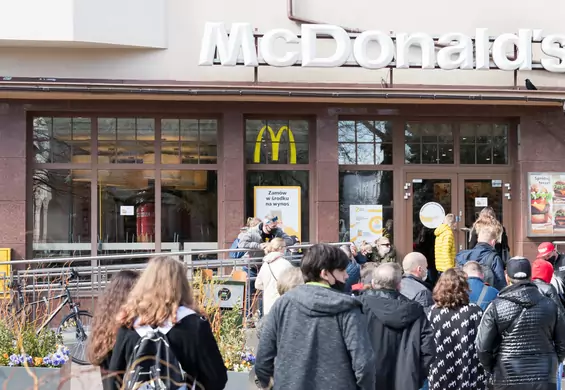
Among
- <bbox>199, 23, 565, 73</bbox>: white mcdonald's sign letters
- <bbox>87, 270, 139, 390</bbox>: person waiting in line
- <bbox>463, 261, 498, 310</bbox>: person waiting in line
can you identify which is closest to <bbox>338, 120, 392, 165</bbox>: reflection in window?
<bbox>199, 23, 565, 73</bbox>: white mcdonald's sign letters

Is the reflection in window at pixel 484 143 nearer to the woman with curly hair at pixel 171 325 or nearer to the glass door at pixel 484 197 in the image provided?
the glass door at pixel 484 197

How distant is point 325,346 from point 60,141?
9.37 metres

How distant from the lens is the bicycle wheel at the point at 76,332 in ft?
26.7

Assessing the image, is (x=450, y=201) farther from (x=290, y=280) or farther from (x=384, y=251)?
(x=290, y=280)

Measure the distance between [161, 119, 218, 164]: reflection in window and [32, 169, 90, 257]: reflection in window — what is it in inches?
56.9

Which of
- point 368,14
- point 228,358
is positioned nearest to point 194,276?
point 228,358

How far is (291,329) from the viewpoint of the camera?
4.37 metres

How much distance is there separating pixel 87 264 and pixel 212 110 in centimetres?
331

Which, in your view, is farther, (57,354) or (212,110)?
(212,110)

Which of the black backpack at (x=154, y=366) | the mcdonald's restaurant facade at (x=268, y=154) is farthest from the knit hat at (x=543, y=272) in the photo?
the mcdonald's restaurant facade at (x=268, y=154)

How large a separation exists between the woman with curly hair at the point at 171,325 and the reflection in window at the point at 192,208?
8807 mm

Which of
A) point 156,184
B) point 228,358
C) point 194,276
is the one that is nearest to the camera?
point 228,358

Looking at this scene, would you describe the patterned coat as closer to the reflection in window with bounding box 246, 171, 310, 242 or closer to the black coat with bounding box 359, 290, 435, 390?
the black coat with bounding box 359, 290, 435, 390

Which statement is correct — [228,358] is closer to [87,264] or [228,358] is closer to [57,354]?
[57,354]
